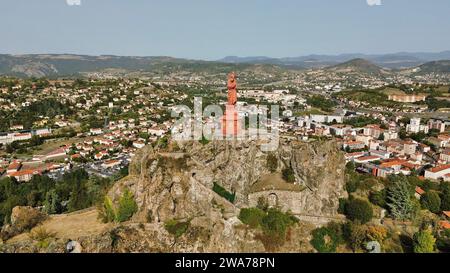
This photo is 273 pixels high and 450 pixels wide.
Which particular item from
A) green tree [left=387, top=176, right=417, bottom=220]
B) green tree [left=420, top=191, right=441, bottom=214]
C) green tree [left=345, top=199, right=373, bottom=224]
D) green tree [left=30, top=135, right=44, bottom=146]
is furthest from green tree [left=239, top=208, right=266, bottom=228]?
green tree [left=30, top=135, right=44, bottom=146]

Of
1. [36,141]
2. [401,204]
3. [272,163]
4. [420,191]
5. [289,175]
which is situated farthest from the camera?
[36,141]

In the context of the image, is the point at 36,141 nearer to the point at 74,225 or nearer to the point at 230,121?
the point at 74,225

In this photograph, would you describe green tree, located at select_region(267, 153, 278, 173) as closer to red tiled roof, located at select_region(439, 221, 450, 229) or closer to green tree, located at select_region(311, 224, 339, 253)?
green tree, located at select_region(311, 224, 339, 253)

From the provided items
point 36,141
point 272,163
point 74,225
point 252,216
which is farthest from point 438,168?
point 36,141

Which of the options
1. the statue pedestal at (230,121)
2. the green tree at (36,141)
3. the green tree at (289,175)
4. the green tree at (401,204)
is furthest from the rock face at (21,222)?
the green tree at (36,141)

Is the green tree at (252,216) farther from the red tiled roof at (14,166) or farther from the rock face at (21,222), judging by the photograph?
the red tiled roof at (14,166)
